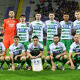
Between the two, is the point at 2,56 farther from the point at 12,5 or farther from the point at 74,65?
the point at 12,5

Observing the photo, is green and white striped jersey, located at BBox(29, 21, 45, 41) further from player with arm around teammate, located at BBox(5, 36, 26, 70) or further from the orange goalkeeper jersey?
player with arm around teammate, located at BBox(5, 36, 26, 70)

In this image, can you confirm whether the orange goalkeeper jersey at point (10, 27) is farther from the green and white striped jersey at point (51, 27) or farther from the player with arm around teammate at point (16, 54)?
the player with arm around teammate at point (16, 54)

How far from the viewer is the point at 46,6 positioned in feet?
89.6

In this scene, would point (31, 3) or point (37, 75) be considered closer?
point (37, 75)

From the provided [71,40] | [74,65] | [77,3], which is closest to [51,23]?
[71,40]

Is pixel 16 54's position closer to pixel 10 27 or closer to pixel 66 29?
pixel 10 27

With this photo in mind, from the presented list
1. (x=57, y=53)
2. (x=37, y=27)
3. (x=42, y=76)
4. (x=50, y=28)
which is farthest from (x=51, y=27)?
(x=42, y=76)

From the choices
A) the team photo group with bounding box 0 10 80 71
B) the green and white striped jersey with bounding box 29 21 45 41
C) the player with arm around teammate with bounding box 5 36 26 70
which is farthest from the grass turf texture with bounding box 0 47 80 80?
the green and white striped jersey with bounding box 29 21 45 41

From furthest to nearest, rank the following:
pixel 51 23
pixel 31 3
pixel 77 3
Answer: pixel 31 3 → pixel 77 3 → pixel 51 23

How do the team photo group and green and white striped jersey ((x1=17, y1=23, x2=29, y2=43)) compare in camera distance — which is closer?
the team photo group

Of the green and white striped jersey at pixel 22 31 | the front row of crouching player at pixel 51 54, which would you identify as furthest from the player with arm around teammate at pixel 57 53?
the green and white striped jersey at pixel 22 31

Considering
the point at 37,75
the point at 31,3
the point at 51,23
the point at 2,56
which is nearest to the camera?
the point at 37,75

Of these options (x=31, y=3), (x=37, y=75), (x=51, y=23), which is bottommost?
(x=37, y=75)

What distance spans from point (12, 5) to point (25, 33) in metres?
20.3
